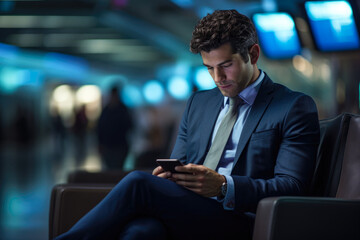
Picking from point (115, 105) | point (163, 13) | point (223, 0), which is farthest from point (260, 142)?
point (163, 13)

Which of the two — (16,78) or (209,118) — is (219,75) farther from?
(16,78)

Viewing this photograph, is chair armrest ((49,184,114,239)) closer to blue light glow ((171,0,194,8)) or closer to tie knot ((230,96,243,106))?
tie knot ((230,96,243,106))

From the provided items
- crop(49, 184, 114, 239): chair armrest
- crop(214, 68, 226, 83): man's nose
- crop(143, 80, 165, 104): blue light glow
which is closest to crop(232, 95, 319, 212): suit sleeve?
crop(214, 68, 226, 83): man's nose

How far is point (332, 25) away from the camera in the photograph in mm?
5773

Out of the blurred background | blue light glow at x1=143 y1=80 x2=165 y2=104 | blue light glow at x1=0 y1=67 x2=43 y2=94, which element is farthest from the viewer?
blue light glow at x1=0 y1=67 x2=43 y2=94

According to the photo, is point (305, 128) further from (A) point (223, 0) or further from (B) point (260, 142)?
(A) point (223, 0)

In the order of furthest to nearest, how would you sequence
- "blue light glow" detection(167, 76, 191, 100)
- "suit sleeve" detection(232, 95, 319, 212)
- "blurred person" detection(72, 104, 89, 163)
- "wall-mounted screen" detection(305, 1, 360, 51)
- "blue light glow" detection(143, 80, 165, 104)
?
"blurred person" detection(72, 104, 89, 163) < "blue light glow" detection(143, 80, 165, 104) < "blue light glow" detection(167, 76, 191, 100) < "wall-mounted screen" detection(305, 1, 360, 51) < "suit sleeve" detection(232, 95, 319, 212)

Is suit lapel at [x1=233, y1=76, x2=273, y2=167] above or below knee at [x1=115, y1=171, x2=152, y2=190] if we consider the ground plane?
above

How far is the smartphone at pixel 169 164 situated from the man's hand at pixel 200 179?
2cm

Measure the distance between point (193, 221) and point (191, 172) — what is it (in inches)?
8.3

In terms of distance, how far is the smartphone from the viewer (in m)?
2.23

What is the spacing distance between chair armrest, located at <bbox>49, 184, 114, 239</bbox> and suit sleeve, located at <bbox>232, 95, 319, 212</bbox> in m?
0.86

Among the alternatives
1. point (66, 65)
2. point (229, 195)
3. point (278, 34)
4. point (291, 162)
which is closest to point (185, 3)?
point (278, 34)

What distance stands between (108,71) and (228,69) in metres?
31.1
